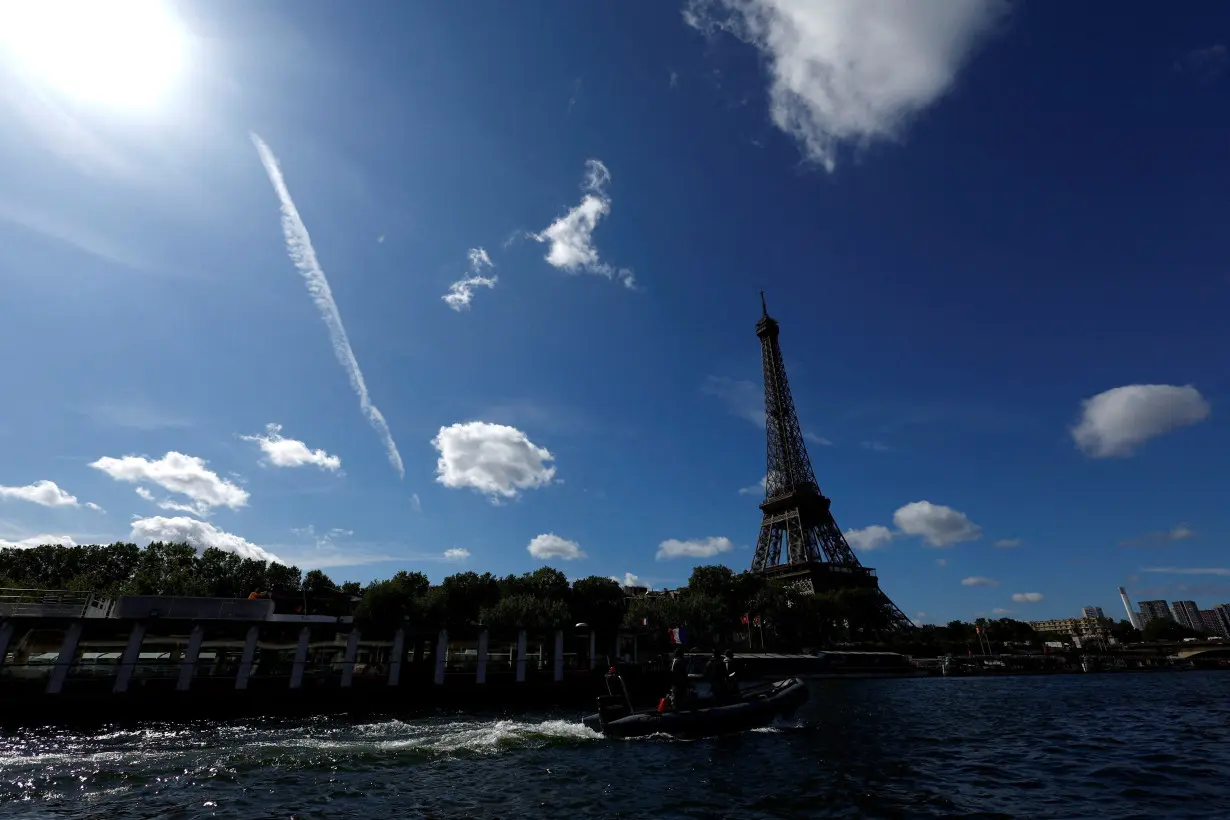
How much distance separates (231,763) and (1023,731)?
29.3 meters

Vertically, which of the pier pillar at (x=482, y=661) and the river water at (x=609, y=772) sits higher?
the pier pillar at (x=482, y=661)

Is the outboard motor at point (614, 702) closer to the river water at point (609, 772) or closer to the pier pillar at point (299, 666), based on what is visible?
the river water at point (609, 772)

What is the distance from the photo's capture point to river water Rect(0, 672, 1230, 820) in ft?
42.0

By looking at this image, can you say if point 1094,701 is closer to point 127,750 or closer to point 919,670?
point 919,670

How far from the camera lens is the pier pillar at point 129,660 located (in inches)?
1178

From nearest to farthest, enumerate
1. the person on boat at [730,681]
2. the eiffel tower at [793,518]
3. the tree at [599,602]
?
the person on boat at [730,681] → the tree at [599,602] → the eiffel tower at [793,518]

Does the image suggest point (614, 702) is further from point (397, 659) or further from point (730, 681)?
point (397, 659)

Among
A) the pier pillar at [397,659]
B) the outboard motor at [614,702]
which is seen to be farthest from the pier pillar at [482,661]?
the outboard motor at [614,702]

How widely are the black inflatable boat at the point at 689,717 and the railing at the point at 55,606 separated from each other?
93.6 ft

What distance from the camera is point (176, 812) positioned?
41.3ft

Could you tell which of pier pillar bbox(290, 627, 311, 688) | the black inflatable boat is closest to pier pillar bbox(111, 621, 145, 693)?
pier pillar bbox(290, 627, 311, 688)

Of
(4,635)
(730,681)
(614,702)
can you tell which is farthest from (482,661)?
(4,635)

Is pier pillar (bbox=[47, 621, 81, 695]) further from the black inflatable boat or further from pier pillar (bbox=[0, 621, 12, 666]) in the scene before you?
the black inflatable boat

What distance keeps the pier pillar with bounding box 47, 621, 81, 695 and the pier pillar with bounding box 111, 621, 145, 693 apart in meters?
2.08
